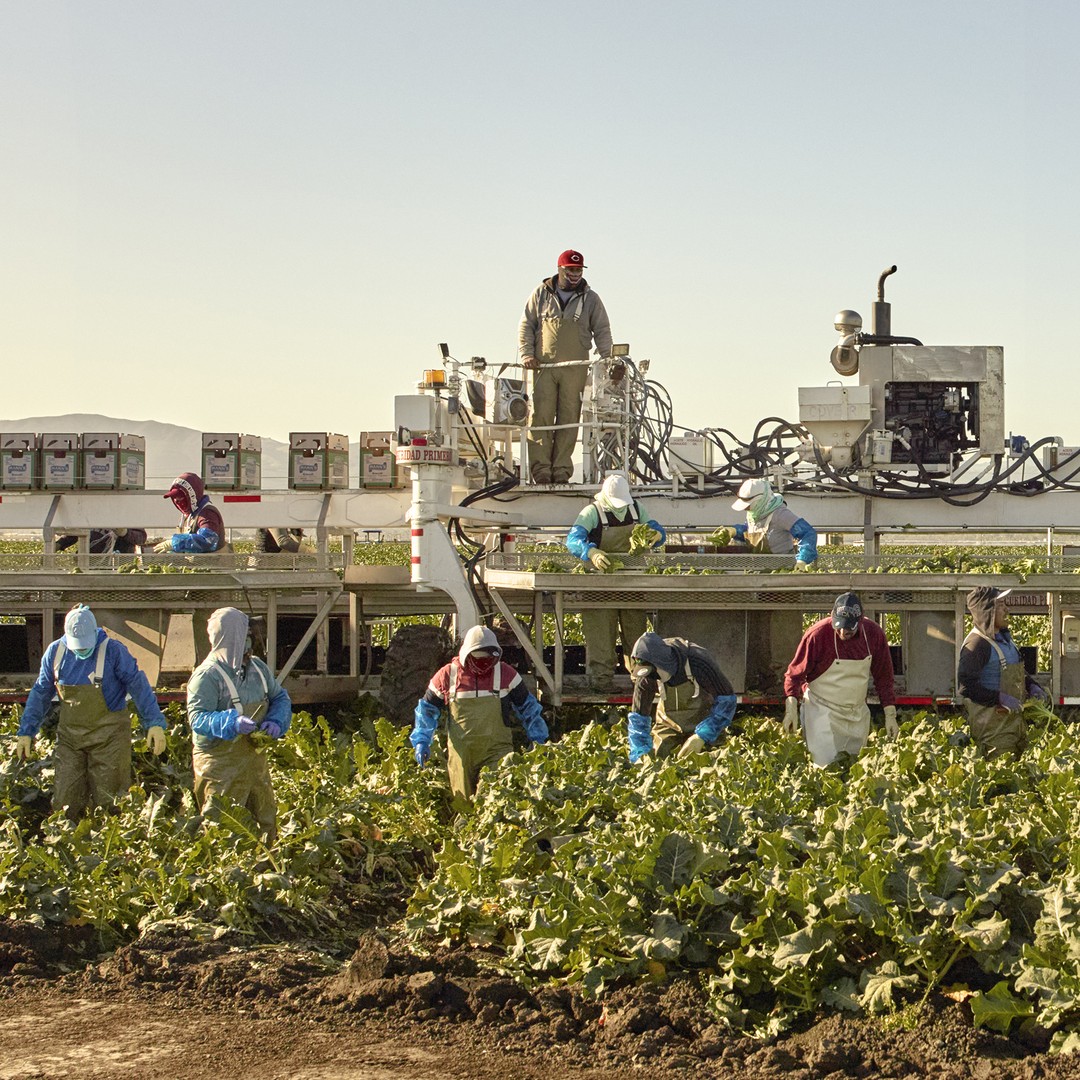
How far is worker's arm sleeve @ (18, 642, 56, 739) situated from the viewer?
925 cm

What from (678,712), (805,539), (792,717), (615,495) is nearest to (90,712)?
(678,712)

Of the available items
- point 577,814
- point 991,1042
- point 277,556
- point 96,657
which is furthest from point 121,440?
point 991,1042

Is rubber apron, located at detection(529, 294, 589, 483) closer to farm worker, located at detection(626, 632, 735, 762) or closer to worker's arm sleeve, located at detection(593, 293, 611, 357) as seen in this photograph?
worker's arm sleeve, located at detection(593, 293, 611, 357)

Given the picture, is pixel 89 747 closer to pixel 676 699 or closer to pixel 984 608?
pixel 676 699

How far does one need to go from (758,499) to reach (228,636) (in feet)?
14.2

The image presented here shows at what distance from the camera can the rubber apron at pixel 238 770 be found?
833 centimetres

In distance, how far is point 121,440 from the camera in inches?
488

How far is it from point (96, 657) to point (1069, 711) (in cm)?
683

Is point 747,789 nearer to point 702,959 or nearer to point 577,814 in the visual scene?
point 577,814

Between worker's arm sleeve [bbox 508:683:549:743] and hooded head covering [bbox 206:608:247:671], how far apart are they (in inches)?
65.1

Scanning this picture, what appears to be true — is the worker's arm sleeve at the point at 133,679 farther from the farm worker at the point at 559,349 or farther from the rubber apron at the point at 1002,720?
the rubber apron at the point at 1002,720

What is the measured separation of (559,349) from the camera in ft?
38.7

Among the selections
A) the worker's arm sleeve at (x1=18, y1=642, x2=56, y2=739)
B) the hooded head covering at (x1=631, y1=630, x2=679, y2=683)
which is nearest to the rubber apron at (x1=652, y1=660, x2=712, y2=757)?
the hooded head covering at (x1=631, y1=630, x2=679, y2=683)

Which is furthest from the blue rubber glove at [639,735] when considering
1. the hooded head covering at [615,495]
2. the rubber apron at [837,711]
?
the hooded head covering at [615,495]
